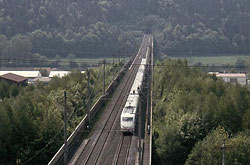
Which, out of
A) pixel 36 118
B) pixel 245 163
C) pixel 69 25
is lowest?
pixel 245 163

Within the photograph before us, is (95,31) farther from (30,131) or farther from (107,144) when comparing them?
(107,144)

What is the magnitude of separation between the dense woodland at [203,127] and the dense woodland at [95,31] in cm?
7385

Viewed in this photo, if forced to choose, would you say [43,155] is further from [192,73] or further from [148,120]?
[192,73]

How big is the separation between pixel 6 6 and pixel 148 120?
121 m

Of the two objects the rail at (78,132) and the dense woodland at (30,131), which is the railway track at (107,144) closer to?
the rail at (78,132)

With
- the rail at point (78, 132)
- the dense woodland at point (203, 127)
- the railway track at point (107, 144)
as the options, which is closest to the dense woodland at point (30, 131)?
the rail at point (78, 132)

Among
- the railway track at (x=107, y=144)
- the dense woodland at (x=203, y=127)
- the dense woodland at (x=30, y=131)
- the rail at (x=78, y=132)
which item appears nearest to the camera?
the rail at (x=78, y=132)

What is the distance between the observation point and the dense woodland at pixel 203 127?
33.7m

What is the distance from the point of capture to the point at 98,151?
104ft

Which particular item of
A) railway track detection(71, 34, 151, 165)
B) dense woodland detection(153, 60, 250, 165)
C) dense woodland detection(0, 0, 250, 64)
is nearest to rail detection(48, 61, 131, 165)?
railway track detection(71, 34, 151, 165)

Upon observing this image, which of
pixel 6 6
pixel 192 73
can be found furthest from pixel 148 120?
pixel 6 6

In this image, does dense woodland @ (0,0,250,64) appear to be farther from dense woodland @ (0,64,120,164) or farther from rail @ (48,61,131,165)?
dense woodland @ (0,64,120,164)

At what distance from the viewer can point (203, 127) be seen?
1586 inches

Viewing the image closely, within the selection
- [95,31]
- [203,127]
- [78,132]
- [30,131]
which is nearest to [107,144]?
[78,132]
